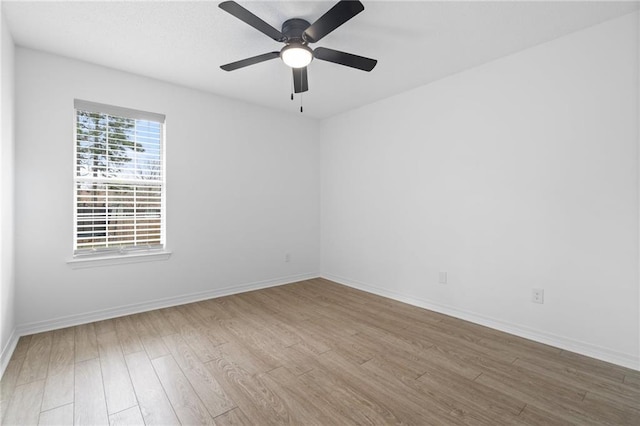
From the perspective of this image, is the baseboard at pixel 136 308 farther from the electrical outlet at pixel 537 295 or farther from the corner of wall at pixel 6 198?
the electrical outlet at pixel 537 295

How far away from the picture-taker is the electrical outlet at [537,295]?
2.62 meters

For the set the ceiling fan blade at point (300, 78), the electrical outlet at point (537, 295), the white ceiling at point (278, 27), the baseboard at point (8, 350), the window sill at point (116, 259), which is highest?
the white ceiling at point (278, 27)

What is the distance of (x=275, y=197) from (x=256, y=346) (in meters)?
2.34

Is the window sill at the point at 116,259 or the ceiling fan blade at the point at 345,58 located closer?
the ceiling fan blade at the point at 345,58

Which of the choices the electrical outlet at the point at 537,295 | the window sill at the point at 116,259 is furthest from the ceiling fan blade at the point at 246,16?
the electrical outlet at the point at 537,295

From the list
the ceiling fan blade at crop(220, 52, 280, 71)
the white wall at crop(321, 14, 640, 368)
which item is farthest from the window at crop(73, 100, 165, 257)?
the white wall at crop(321, 14, 640, 368)

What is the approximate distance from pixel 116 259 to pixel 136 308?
584 millimetres

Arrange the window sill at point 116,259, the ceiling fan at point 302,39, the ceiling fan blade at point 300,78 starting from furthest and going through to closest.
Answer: the window sill at point 116,259 → the ceiling fan blade at point 300,78 → the ceiling fan at point 302,39

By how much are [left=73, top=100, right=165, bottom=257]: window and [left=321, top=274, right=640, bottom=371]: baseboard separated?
3.03 m

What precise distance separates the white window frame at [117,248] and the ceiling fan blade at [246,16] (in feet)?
6.55

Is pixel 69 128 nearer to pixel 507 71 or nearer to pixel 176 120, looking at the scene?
pixel 176 120

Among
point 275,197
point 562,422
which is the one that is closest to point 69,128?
point 275,197

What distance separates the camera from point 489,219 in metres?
2.97

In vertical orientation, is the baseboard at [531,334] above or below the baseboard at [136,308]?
below
